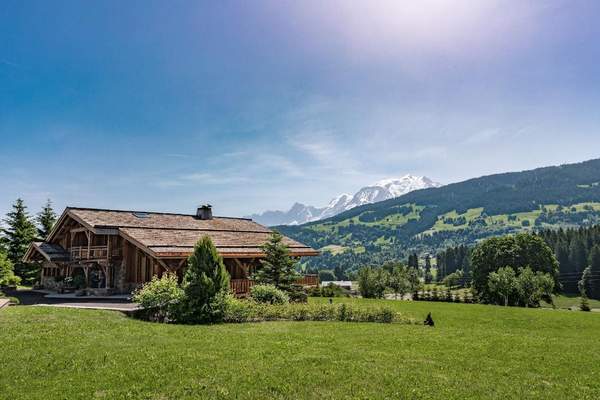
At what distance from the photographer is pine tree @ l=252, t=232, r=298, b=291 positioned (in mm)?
25703

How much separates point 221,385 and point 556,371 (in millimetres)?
8908

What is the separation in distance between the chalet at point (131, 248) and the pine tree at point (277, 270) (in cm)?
222

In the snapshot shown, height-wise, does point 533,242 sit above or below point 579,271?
above

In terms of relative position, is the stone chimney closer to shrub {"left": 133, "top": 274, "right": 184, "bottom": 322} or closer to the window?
the window

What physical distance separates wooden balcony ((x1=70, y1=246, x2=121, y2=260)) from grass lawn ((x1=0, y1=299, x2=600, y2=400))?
13337 millimetres

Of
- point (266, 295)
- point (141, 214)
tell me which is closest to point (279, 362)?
point (266, 295)

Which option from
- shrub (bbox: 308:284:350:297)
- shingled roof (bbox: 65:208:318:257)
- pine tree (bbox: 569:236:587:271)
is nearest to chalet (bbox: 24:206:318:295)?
shingled roof (bbox: 65:208:318:257)

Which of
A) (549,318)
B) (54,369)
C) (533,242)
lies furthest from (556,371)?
(533,242)

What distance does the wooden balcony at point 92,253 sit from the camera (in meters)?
29.2

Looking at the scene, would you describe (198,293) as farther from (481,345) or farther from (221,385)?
(481,345)

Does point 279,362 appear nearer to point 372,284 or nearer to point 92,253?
point 92,253

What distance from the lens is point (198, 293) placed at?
1709cm

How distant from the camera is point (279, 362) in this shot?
10.4 metres

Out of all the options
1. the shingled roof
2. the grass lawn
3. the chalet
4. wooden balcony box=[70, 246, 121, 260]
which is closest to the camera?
the grass lawn
